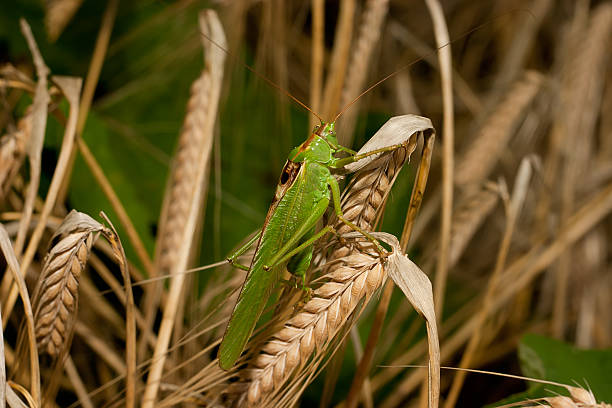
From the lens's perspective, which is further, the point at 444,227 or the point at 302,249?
the point at 444,227

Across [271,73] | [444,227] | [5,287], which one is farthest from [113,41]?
[444,227]

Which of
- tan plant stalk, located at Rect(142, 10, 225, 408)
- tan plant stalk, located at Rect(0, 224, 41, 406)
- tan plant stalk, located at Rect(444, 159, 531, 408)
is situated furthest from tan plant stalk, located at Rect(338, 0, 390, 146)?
tan plant stalk, located at Rect(0, 224, 41, 406)

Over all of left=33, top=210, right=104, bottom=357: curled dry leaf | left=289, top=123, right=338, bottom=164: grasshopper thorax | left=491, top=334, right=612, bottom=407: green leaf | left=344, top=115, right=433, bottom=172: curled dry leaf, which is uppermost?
left=344, top=115, right=433, bottom=172: curled dry leaf

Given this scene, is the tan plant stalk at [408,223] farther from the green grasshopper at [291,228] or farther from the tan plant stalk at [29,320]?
the tan plant stalk at [29,320]

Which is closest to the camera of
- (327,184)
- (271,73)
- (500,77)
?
(327,184)

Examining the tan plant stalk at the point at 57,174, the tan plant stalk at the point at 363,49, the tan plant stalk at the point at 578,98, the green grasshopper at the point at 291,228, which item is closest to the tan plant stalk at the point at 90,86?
the tan plant stalk at the point at 57,174

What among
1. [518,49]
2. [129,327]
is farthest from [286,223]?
[518,49]

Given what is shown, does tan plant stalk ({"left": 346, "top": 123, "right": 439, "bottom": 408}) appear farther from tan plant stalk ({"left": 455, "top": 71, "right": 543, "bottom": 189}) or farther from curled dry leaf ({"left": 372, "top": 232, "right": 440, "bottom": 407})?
tan plant stalk ({"left": 455, "top": 71, "right": 543, "bottom": 189})

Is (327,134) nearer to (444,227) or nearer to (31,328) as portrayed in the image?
(444,227)
